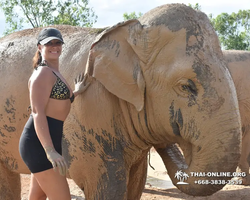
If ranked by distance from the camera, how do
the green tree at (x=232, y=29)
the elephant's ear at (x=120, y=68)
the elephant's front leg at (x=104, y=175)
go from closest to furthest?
the elephant's ear at (x=120, y=68) → the elephant's front leg at (x=104, y=175) → the green tree at (x=232, y=29)

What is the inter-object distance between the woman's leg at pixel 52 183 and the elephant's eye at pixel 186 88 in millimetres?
1185

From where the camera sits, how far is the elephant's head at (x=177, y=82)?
3.11m

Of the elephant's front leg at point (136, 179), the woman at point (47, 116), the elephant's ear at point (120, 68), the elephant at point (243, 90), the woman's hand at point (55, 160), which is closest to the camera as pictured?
the woman's hand at point (55, 160)

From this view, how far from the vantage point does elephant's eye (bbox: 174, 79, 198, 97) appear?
10.4 ft

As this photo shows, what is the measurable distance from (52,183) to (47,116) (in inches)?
20.2

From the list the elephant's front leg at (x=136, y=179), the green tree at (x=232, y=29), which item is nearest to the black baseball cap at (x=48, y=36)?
the elephant's front leg at (x=136, y=179)

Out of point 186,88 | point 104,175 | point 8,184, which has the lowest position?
point 8,184

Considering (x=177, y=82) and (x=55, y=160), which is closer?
(x=55, y=160)

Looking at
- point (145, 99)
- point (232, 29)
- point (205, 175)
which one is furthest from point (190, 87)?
point (232, 29)

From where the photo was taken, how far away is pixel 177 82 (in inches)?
126

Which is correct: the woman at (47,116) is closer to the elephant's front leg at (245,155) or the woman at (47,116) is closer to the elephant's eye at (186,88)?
the elephant's eye at (186,88)

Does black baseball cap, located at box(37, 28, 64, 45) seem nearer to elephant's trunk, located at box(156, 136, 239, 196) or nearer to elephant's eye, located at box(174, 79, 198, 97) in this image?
elephant's eye, located at box(174, 79, 198, 97)

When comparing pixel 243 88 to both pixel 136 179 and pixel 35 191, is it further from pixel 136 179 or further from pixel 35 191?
pixel 35 191

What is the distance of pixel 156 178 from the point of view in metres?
8.39
